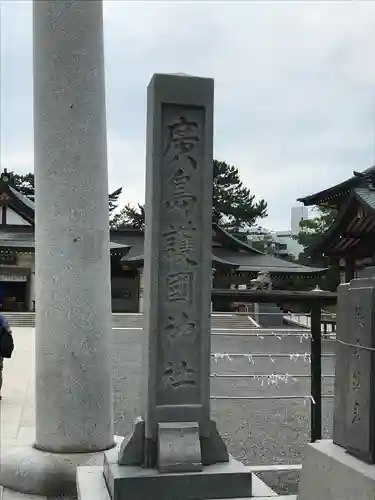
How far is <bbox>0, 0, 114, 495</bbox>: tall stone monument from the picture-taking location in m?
3.88

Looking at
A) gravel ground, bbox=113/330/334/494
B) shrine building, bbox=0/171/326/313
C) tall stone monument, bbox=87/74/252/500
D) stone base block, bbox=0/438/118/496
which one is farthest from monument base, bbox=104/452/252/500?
shrine building, bbox=0/171/326/313

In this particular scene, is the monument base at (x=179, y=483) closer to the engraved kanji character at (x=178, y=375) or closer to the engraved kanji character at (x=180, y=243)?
the engraved kanji character at (x=178, y=375)

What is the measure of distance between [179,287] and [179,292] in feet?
0.08

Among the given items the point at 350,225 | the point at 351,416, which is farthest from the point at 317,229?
the point at 351,416

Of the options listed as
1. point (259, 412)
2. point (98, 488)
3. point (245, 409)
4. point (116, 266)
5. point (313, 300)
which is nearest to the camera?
point (98, 488)

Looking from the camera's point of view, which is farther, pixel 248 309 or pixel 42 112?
pixel 248 309

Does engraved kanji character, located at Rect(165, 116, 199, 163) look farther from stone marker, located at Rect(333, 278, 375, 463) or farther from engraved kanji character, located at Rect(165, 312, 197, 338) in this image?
stone marker, located at Rect(333, 278, 375, 463)

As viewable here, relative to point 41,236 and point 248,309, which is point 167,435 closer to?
point 41,236

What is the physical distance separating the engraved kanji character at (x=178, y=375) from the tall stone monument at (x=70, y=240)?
107 centimetres

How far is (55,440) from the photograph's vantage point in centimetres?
388

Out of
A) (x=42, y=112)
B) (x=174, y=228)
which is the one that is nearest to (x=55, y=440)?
(x=174, y=228)

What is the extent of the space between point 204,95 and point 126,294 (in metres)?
24.9

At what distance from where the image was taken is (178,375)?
9.85 ft

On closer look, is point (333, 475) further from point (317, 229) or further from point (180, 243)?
point (317, 229)
